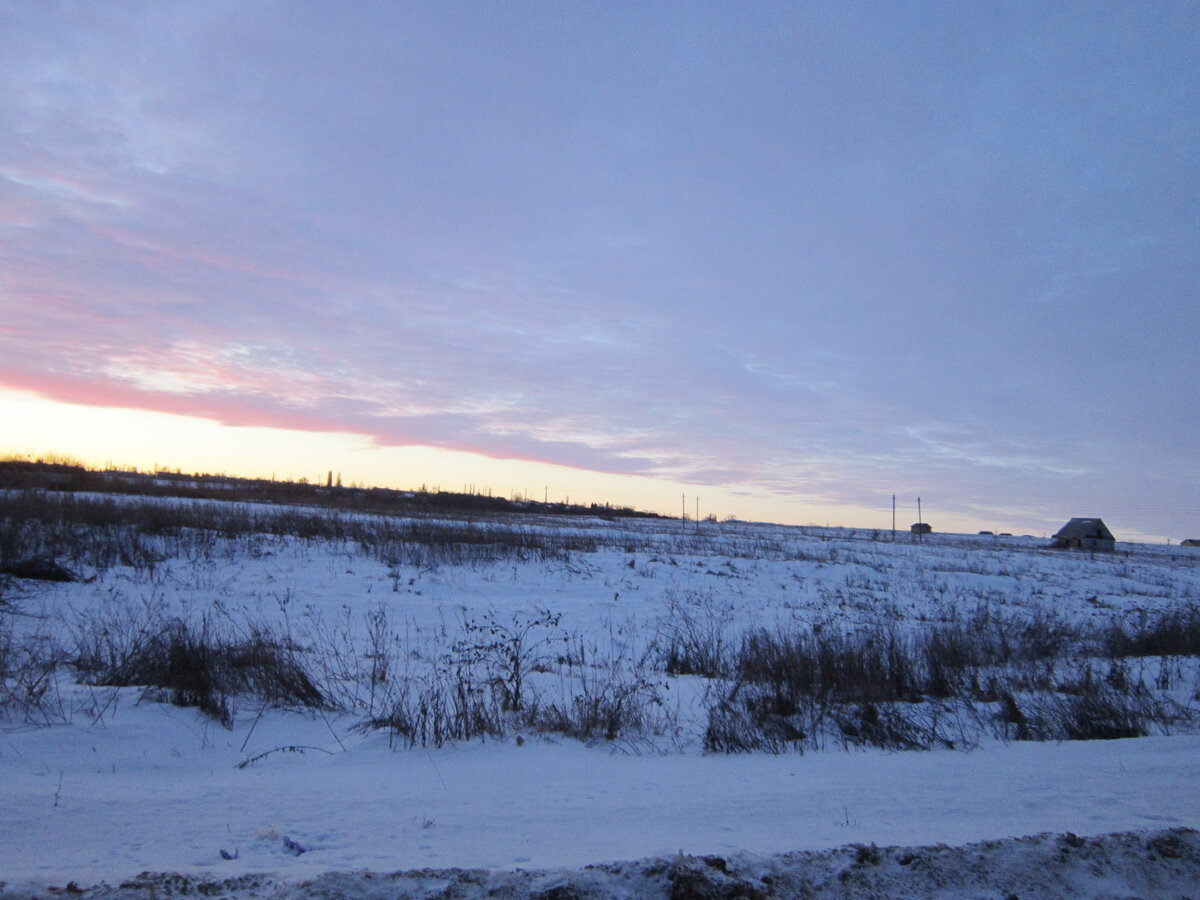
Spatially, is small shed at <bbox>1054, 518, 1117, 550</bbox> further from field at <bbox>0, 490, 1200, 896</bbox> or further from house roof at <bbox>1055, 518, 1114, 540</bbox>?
field at <bbox>0, 490, 1200, 896</bbox>

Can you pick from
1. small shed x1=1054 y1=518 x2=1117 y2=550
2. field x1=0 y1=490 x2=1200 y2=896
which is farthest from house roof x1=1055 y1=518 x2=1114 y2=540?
field x1=0 y1=490 x2=1200 y2=896

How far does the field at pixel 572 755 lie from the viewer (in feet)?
9.98

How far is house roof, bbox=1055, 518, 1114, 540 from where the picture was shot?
5741cm

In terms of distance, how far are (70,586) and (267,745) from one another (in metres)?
10.1

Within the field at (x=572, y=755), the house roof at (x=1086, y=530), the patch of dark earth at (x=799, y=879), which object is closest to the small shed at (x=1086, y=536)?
the house roof at (x=1086, y=530)

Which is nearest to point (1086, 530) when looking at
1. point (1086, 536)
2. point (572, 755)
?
point (1086, 536)

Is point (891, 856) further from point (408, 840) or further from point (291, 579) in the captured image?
point (291, 579)

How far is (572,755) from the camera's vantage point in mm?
5016

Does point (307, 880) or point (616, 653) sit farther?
point (616, 653)

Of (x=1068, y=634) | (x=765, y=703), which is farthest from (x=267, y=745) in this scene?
(x=1068, y=634)

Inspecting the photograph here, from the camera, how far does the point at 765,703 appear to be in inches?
256

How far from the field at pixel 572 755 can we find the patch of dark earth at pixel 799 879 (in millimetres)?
16

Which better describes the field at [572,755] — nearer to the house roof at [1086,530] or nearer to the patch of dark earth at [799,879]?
the patch of dark earth at [799,879]

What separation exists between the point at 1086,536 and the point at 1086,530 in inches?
29.9
